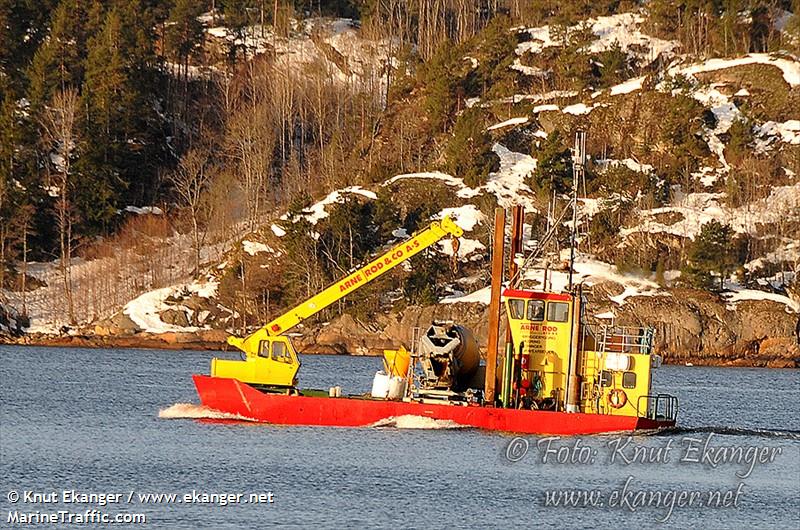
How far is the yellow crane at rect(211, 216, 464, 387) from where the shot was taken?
48.1 metres

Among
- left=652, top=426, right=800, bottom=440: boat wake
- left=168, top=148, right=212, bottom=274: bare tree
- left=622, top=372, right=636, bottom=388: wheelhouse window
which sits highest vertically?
left=168, top=148, right=212, bottom=274: bare tree

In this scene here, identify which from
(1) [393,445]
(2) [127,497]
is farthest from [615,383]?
(2) [127,497]

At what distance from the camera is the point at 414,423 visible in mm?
46375

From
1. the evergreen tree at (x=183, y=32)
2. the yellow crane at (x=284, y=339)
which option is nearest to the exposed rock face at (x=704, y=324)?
the yellow crane at (x=284, y=339)

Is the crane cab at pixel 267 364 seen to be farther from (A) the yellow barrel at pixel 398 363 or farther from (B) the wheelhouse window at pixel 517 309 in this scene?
(B) the wheelhouse window at pixel 517 309

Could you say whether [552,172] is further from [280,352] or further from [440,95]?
[280,352]

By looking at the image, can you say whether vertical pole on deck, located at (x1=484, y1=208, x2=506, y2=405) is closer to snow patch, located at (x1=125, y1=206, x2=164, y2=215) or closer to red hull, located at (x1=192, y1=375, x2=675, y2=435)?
red hull, located at (x1=192, y1=375, x2=675, y2=435)

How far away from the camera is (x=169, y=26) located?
14950cm

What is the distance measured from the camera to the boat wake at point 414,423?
46062 mm

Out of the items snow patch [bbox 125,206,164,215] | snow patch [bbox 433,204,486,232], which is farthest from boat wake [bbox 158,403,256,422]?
snow patch [bbox 125,206,164,215]

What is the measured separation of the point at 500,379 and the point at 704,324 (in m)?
60.2

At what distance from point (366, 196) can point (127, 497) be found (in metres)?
85.8

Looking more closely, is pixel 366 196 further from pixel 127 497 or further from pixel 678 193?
pixel 127 497

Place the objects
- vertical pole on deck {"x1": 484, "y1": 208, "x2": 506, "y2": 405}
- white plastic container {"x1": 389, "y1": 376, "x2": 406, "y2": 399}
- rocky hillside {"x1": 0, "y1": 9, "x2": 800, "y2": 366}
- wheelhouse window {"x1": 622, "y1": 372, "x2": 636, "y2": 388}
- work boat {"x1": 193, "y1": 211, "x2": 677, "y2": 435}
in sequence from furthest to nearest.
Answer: rocky hillside {"x1": 0, "y1": 9, "x2": 800, "y2": 366}
white plastic container {"x1": 389, "y1": 376, "x2": 406, "y2": 399}
vertical pole on deck {"x1": 484, "y1": 208, "x2": 506, "y2": 405}
wheelhouse window {"x1": 622, "y1": 372, "x2": 636, "y2": 388}
work boat {"x1": 193, "y1": 211, "x2": 677, "y2": 435}
